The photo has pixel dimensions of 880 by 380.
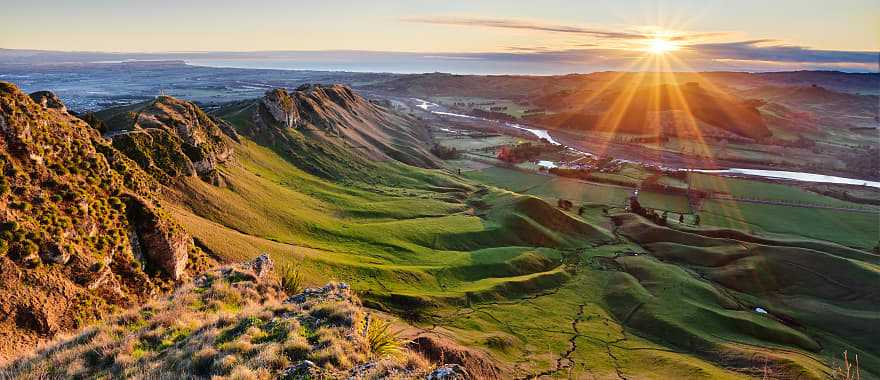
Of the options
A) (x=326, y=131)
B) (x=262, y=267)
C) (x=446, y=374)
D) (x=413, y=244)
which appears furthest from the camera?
(x=326, y=131)

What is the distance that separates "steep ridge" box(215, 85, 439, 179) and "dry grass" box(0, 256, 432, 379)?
8073 centimetres

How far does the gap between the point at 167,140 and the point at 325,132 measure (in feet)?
229

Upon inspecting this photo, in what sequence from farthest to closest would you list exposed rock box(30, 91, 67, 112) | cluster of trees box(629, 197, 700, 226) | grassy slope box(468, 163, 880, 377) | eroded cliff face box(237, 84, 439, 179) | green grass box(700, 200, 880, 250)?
1. eroded cliff face box(237, 84, 439, 179)
2. green grass box(700, 200, 880, 250)
3. cluster of trees box(629, 197, 700, 226)
4. grassy slope box(468, 163, 880, 377)
5. exposed rock box(30, 91, 67, 112)

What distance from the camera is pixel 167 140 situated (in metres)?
58.4

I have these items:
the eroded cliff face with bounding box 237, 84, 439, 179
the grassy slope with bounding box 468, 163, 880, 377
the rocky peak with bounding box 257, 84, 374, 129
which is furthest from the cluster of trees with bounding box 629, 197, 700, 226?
the rocky peak with bounding box 257, 84, 374, 129

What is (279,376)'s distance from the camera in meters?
16.3

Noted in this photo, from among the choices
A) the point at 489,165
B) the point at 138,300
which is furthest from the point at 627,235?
the point at 138,300

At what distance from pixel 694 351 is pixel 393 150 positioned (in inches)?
4128

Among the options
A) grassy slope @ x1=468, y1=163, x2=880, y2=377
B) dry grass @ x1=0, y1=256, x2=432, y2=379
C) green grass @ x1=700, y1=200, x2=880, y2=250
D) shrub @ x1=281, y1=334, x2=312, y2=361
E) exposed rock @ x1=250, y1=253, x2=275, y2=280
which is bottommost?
grassy slope @ x1=468, y1=163, x2=880, y2=377

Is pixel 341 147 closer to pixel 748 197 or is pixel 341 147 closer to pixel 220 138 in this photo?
pixel 220 138

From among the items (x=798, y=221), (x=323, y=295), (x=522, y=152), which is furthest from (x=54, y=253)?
(x=522, y=152)

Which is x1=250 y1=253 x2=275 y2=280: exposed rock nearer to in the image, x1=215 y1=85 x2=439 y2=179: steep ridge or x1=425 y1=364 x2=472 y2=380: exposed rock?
x1=425 y1=364 x2=472 y2=380: exposed rock

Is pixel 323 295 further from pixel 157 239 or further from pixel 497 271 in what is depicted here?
pixel 497 271

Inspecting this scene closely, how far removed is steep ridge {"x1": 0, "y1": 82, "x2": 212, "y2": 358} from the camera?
23.6 m
